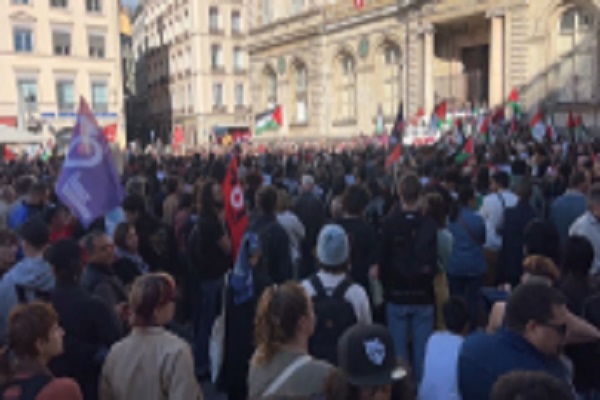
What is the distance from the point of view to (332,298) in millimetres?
3816

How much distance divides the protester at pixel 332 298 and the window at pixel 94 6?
4494 centimetres

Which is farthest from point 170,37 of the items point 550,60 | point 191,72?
point 550,60

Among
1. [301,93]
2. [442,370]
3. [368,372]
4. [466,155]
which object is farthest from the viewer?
[301,93]

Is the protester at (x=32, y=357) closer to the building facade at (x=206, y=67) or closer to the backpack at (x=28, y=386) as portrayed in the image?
the backpack at (x=28, y=386)

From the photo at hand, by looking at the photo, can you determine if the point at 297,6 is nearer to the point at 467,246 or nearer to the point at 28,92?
the point at 28,92

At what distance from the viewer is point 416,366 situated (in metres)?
5.14

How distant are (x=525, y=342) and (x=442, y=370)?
73 centimetres

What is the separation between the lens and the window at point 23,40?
4047cm

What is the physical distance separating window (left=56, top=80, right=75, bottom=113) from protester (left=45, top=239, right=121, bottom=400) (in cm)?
4204

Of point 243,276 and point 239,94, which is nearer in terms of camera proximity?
point 243,276

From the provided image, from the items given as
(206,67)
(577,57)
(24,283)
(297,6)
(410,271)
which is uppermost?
(297,6)

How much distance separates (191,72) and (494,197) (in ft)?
161

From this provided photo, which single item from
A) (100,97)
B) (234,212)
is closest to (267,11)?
Answer: (100,97)

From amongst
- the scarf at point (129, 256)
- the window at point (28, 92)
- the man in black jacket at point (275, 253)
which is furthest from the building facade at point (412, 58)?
the scarf at point (129, 256)
